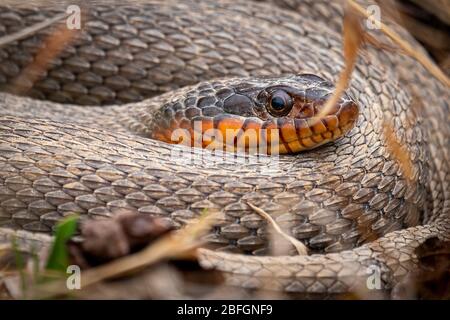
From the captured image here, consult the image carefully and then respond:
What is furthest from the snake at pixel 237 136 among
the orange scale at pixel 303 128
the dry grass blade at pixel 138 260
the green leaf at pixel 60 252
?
the green leaf at pixel 60 252

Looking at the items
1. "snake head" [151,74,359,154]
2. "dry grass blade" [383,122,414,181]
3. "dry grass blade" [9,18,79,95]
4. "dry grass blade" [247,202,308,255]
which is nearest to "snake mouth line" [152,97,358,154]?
"snake head" [151,74,359,154]

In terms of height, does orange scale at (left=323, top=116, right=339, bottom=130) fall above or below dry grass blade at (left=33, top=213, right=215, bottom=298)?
above

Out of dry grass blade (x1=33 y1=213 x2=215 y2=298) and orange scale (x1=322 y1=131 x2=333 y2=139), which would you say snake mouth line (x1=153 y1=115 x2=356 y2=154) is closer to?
orange scale (x1=322 y1=131 x2=333 y2=139)

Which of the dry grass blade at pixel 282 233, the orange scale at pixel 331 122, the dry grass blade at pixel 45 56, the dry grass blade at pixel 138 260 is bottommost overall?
the dry grass blade at pixel 138 260

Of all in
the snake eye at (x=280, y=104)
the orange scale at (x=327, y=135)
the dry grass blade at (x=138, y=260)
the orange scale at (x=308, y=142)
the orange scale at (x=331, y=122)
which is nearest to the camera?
the dry grass blade at (x=138, y=260)

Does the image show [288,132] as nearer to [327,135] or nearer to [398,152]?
[327,135]

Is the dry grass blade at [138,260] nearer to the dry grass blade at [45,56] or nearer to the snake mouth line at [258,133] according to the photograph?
the snake mouth line at [258,133]

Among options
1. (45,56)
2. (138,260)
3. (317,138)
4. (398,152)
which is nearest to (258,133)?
(317,138)
